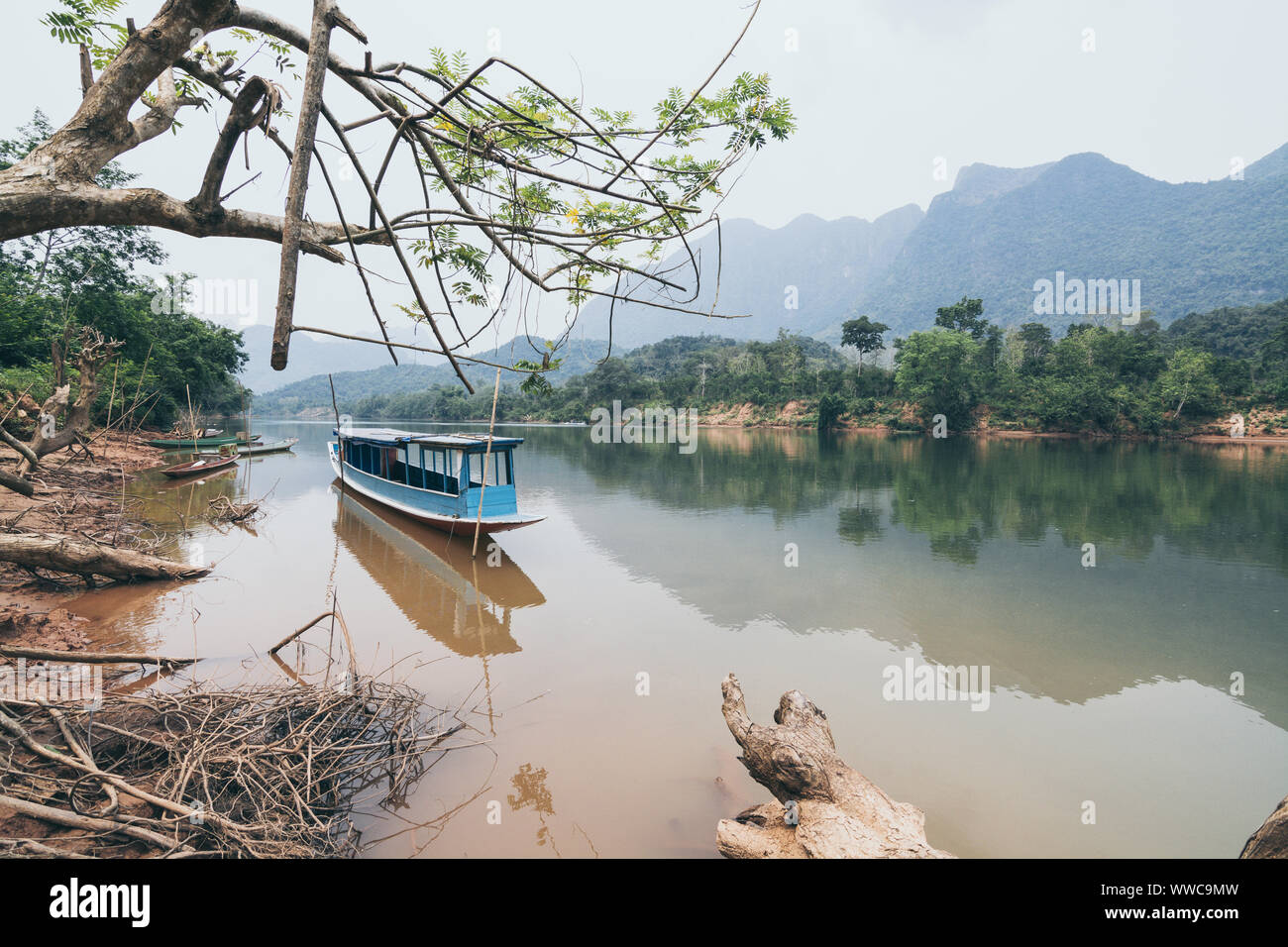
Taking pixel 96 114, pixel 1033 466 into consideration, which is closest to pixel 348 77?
pixel 96 114

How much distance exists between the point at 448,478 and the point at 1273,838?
38.6ft

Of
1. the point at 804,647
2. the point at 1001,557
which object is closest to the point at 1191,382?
the point at 1001,557

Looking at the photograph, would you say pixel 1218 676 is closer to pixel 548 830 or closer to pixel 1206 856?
pixel 1206 856

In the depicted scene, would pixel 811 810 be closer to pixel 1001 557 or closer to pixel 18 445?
pixel 18 445

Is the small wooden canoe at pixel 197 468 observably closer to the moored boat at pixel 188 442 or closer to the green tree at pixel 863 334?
the moored boat at pixel 188 442

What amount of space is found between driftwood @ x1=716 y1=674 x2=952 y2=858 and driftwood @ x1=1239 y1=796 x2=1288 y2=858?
125 centimetres

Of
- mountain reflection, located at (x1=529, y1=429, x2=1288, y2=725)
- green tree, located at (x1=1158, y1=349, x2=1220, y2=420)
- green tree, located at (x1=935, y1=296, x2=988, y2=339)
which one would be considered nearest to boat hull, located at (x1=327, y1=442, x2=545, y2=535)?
mountain reflection, located at (x1=529, y1=429, x2=1288, y2=725)

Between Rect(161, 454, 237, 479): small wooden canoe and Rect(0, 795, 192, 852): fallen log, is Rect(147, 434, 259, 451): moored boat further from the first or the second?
Rect(0, 795, 192, 852): fallen log

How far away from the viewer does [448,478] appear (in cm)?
1202

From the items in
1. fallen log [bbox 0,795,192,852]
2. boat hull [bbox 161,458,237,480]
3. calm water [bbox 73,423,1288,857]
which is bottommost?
calm water [bbox 73,423,1288,857]

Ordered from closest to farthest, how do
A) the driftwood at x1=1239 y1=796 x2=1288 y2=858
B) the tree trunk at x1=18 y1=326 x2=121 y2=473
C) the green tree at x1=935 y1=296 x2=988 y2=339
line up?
the driftwood at x1=1239 y1=796 x2=1288 y2=858 < the tree trunk at x1=18 y1=326 x2=121 y2=473 < the green tree at x1=935 y1=296 x2=988 y2=339

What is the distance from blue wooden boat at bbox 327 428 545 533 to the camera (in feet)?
36.4

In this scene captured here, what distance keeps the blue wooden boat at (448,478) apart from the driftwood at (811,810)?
7.52 meters

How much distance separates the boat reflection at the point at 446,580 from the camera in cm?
754
